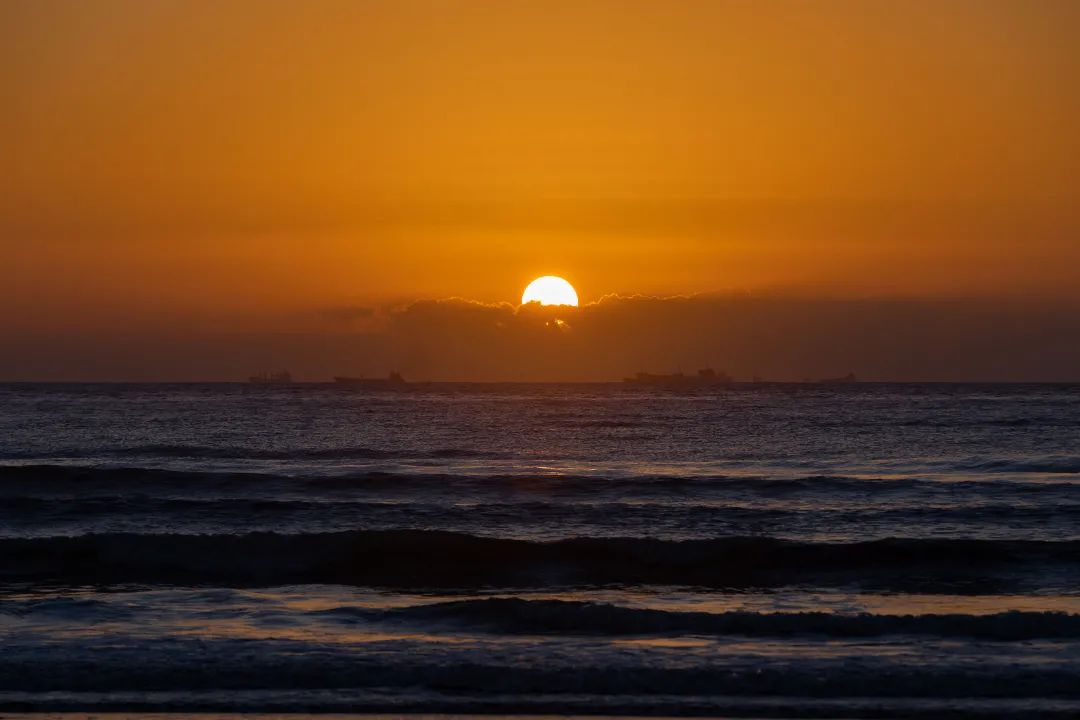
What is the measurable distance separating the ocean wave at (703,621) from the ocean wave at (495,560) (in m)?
3.05

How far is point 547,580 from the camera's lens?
59.4 ft

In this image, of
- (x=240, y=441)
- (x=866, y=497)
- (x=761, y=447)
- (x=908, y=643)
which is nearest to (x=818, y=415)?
(x=761, y=447)

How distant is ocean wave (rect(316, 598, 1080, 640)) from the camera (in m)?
13.6

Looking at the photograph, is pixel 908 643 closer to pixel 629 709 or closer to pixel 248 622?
pixel 629 709

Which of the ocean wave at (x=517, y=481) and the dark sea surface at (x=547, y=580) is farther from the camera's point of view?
the ocean wave at (x=517, y=481)

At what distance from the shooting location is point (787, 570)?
18812mm

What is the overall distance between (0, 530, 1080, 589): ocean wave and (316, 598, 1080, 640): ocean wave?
3048 mm

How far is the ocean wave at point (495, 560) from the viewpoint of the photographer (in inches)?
713

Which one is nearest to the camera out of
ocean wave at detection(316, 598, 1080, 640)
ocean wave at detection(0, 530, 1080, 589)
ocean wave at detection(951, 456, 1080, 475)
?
ocean wave at detection(316, 598, 1080, 640)

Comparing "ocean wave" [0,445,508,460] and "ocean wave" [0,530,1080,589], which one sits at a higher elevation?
"ocean wave" [0,445,508,460]

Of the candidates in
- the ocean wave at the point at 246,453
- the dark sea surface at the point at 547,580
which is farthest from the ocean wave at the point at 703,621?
the ocean wave at the point at 246,453

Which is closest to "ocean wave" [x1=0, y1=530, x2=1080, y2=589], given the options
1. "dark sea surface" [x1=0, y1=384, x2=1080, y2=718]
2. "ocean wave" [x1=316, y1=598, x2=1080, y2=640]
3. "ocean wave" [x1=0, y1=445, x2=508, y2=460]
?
"dark sea surface" [x1=0, y1=384, x2=1080, y2=718]

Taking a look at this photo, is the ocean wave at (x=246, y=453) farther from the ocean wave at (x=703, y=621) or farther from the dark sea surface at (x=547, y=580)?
the ocean wave at (x=703, y=621)

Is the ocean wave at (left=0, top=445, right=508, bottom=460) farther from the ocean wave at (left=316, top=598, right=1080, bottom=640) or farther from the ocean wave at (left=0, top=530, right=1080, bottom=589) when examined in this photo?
the ocean wave at (left=316, top=598, right=1080, bottom=640)
